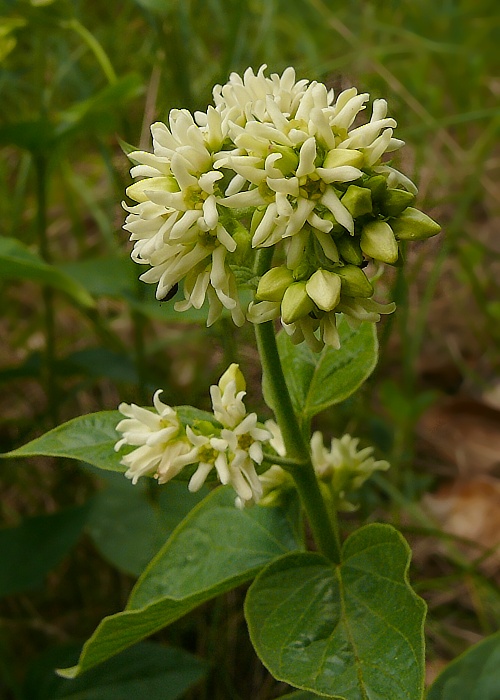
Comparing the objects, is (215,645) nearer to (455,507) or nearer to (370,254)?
(455,507)

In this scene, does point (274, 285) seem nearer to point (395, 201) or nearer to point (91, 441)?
point (395, 201)

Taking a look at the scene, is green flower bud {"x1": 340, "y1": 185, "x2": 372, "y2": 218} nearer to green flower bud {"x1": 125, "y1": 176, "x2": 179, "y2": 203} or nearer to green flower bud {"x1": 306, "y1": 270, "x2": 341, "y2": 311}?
green flower bud {"x1": 306, "y1": 270, "x2": 341, "y2": 311}

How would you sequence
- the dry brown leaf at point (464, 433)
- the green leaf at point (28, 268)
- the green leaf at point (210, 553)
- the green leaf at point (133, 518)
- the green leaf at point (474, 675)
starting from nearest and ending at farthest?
the green leaf at point (210, 553) → the green leaf at point (474, 675) → the green leaf at point (28, 268) → the green leaf at point (133, 518) → the dry brown leaf at point (464, 433)

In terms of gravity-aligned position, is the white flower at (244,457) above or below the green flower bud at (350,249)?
below

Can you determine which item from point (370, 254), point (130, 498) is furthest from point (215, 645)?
point (370, 254)

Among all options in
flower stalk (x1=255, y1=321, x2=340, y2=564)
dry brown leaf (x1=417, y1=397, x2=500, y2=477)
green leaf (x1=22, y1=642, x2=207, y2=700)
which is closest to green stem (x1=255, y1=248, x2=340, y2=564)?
flower stalk (x1=255, y1=321, x2=340, y2=564)

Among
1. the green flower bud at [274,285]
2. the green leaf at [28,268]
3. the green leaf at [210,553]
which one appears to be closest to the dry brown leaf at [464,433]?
the green leaf at [210,553]

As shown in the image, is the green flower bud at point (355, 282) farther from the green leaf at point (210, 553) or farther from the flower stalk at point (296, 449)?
the green leaf at point (210, 553)
